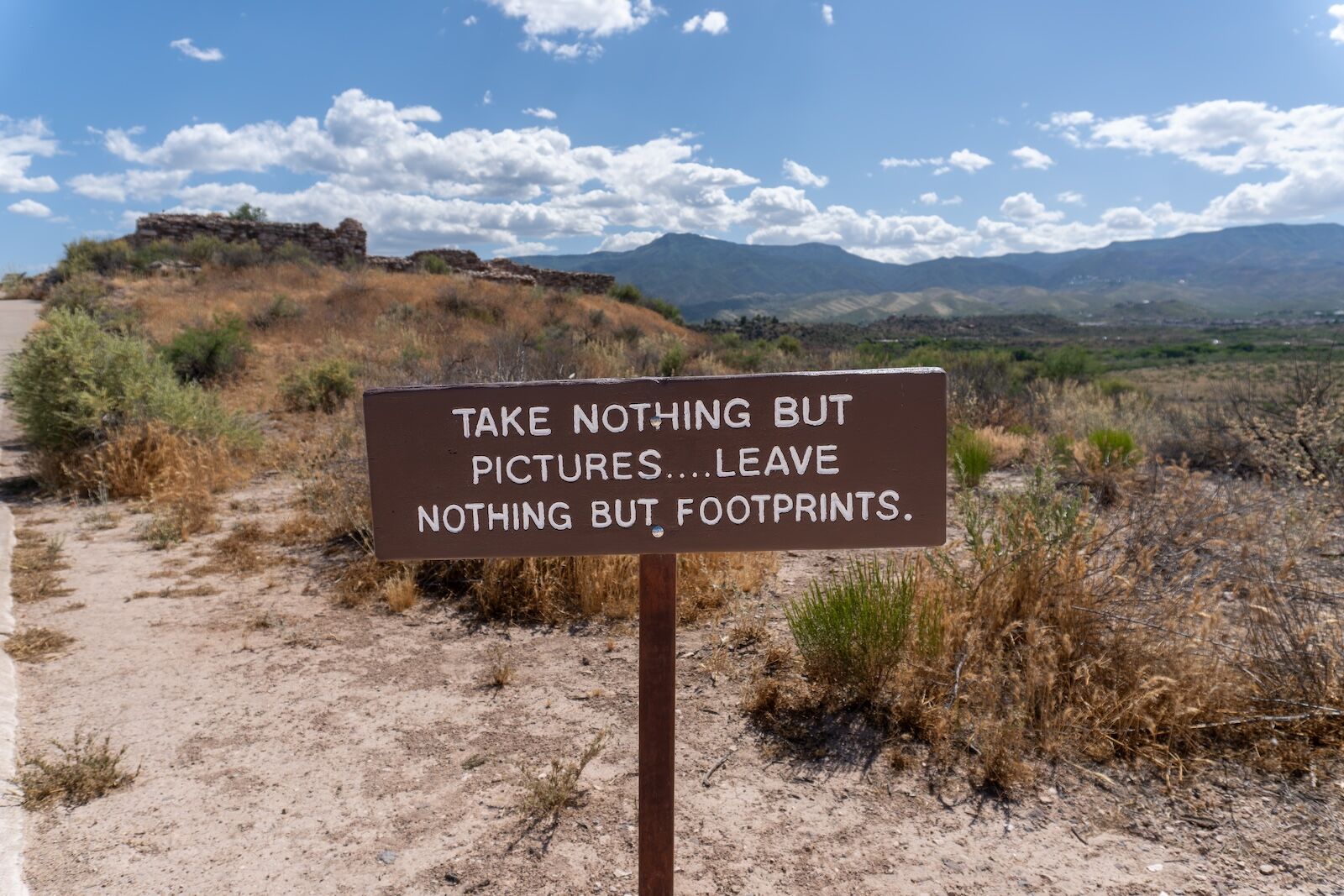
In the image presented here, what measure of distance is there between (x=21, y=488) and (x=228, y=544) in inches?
127

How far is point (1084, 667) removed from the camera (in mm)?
3225

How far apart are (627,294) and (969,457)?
2392cm

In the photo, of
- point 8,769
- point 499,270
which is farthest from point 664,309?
point 8,769

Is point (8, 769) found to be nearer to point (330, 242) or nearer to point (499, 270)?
point (499, 270)

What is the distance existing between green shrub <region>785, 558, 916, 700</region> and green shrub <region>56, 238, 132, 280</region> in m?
24.6

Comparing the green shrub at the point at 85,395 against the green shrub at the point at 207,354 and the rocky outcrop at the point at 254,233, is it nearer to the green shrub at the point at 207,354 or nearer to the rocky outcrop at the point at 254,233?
the green shrub at the point at 207,354

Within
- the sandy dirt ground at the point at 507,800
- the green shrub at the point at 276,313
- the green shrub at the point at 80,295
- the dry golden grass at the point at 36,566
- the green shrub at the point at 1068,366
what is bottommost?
the sandy dirt ground at the point at 507,800

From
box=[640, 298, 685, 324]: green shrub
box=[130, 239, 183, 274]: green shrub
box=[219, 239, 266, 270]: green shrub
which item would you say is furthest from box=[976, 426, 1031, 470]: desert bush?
box=[130, 239, 183, 274]: green shrub

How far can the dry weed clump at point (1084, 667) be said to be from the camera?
3.04 meters

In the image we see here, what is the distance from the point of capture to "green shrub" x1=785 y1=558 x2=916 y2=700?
3.43 metres

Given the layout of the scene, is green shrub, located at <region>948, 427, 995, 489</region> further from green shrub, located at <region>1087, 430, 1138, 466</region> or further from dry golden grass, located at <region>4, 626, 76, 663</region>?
dry golden grass, located at <region>4, 626, 76, 663</region>

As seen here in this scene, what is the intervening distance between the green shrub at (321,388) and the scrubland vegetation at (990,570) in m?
0.04

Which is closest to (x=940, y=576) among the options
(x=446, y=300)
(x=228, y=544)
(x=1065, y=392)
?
(x=228, y=544)

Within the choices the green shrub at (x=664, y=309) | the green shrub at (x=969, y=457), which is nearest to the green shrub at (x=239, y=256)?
the green shrub at (x=664, y=309)
